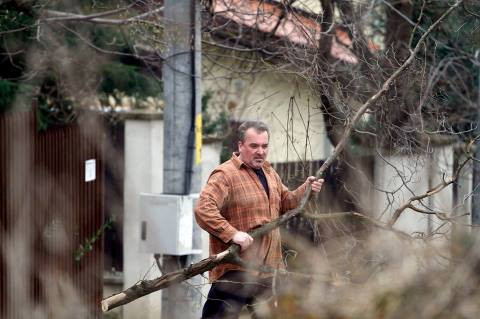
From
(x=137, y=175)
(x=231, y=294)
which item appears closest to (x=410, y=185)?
(x=137, y=175)

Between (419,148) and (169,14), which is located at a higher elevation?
(169,14)

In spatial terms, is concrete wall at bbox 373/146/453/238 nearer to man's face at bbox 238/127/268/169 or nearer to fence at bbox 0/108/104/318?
man's face at bbox 238/127/268/169

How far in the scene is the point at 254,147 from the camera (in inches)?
262

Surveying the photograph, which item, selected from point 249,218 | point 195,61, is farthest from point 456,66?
point 249,218

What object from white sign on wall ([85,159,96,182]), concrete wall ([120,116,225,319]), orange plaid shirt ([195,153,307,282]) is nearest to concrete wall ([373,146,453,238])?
orange plaid shirt ([195,153,307,282])

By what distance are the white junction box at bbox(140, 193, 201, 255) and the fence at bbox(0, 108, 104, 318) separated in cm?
107

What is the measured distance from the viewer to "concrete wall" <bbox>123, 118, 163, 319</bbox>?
33.0 feet

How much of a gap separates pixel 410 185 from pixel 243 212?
3.26 meters

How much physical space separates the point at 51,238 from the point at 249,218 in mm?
3038

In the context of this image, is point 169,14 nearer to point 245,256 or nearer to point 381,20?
point 245,256

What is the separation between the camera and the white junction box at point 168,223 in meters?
7.69

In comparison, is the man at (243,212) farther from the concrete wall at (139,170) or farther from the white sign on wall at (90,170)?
the concrete wall at (139,170)

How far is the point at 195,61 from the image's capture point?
7891 mm

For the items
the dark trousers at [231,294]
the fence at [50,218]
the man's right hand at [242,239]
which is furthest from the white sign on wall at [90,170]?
the man's right hand at [242,239]
